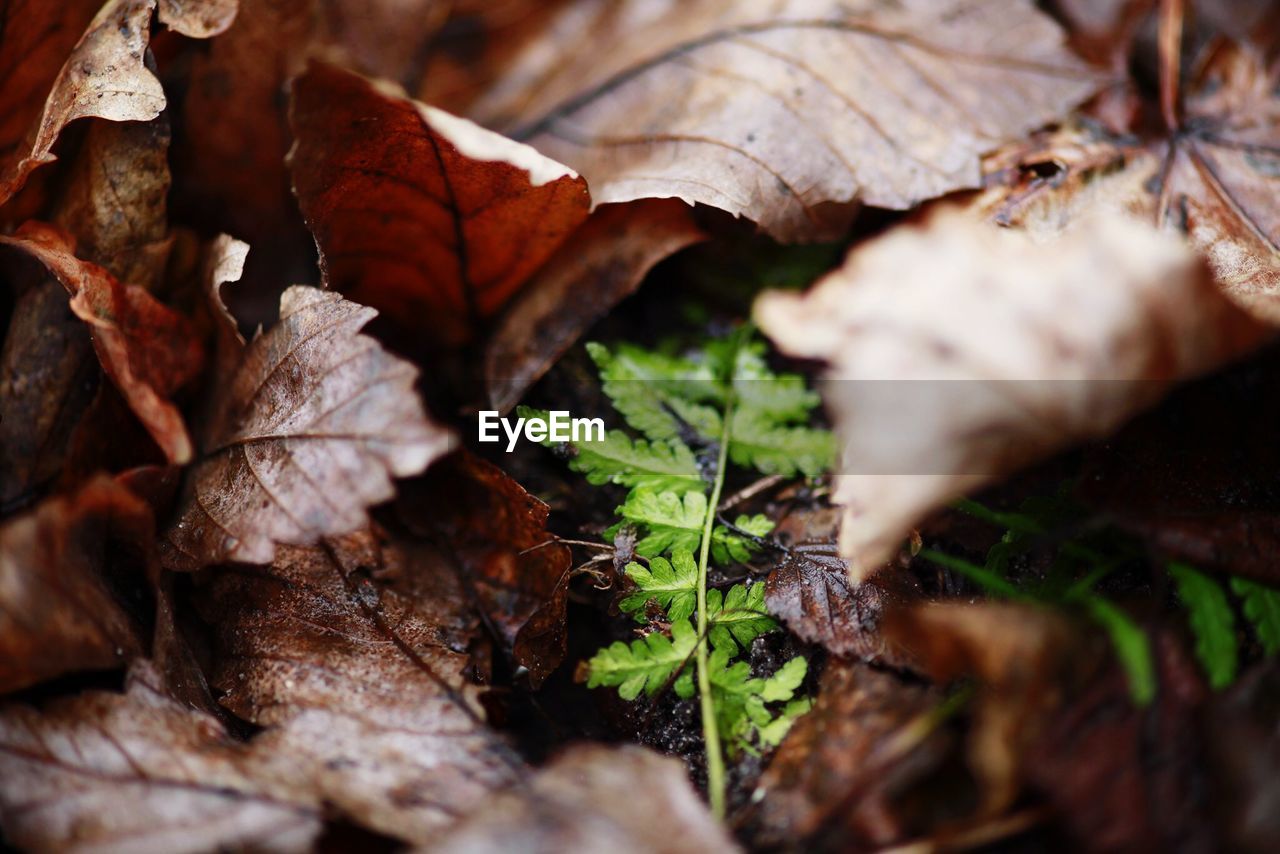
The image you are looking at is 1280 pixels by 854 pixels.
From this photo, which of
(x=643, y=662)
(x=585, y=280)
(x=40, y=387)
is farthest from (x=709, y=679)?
(x=40, y=387)

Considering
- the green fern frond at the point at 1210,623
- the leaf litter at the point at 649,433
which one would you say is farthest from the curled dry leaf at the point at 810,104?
the green fern frond at the point at 1210,623

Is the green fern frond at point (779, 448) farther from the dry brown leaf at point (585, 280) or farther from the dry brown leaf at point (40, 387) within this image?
the dry brown leaf at point (40, 387)

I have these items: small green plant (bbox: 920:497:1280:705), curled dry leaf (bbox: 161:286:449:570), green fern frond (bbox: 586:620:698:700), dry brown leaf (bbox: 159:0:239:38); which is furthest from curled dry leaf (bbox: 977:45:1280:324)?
dry brown leaf (bbox: 159:0:239:38)

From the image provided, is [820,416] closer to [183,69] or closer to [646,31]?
[646,31]

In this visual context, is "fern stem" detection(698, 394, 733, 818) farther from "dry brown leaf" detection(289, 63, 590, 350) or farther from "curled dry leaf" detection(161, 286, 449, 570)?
"dry brown leaf" detection(289, 63, 590, 350)

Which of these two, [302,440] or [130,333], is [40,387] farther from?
[302,440]

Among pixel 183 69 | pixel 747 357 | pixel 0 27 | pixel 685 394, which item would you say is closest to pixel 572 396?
pixel 685 394
